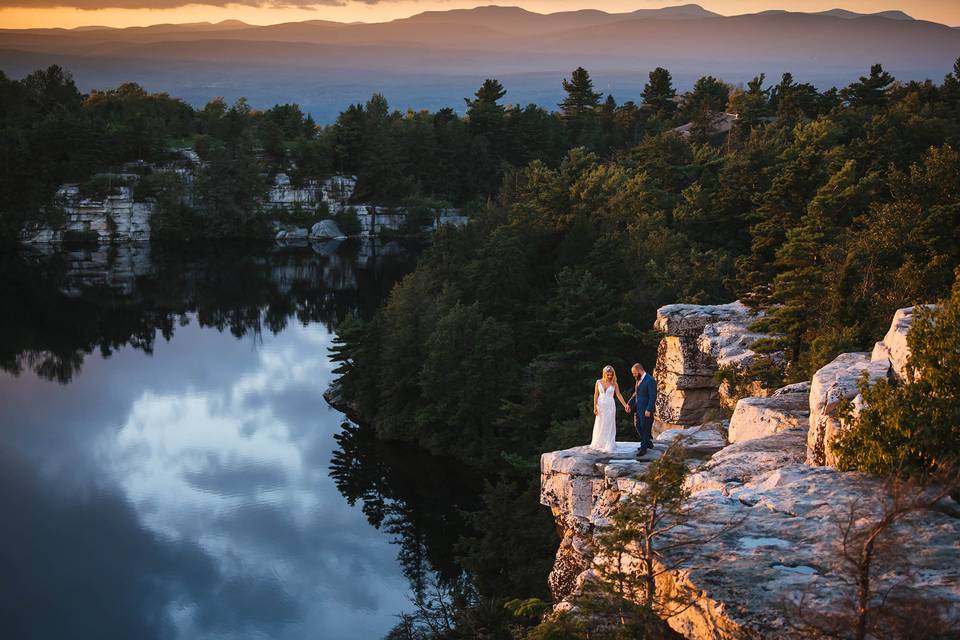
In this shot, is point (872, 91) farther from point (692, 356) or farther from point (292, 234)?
point (292, 234)

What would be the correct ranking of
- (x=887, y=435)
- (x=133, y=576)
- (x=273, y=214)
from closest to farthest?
(x=887, y=435), (x=133, y=576), (x=273, y=214)

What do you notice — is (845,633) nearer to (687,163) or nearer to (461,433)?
(461,433)

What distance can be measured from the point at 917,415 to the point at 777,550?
2.60 meters

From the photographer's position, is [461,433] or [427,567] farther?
[461,433]

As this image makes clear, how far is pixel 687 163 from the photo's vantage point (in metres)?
60.2

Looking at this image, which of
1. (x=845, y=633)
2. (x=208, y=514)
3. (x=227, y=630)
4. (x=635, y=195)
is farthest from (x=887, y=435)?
(x=635, y=195)

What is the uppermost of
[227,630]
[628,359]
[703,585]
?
[703,585]

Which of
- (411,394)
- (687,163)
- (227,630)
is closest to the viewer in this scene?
(227,630)

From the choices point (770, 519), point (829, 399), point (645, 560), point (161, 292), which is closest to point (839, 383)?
point (829, 399)

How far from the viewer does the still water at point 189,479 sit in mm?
26172

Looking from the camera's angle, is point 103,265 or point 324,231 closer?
point 103,265

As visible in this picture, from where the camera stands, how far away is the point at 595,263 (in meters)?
44.7

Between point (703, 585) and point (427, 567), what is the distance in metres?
20.3

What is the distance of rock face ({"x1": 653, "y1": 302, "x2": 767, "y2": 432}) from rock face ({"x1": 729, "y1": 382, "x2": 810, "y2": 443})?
7.73m
